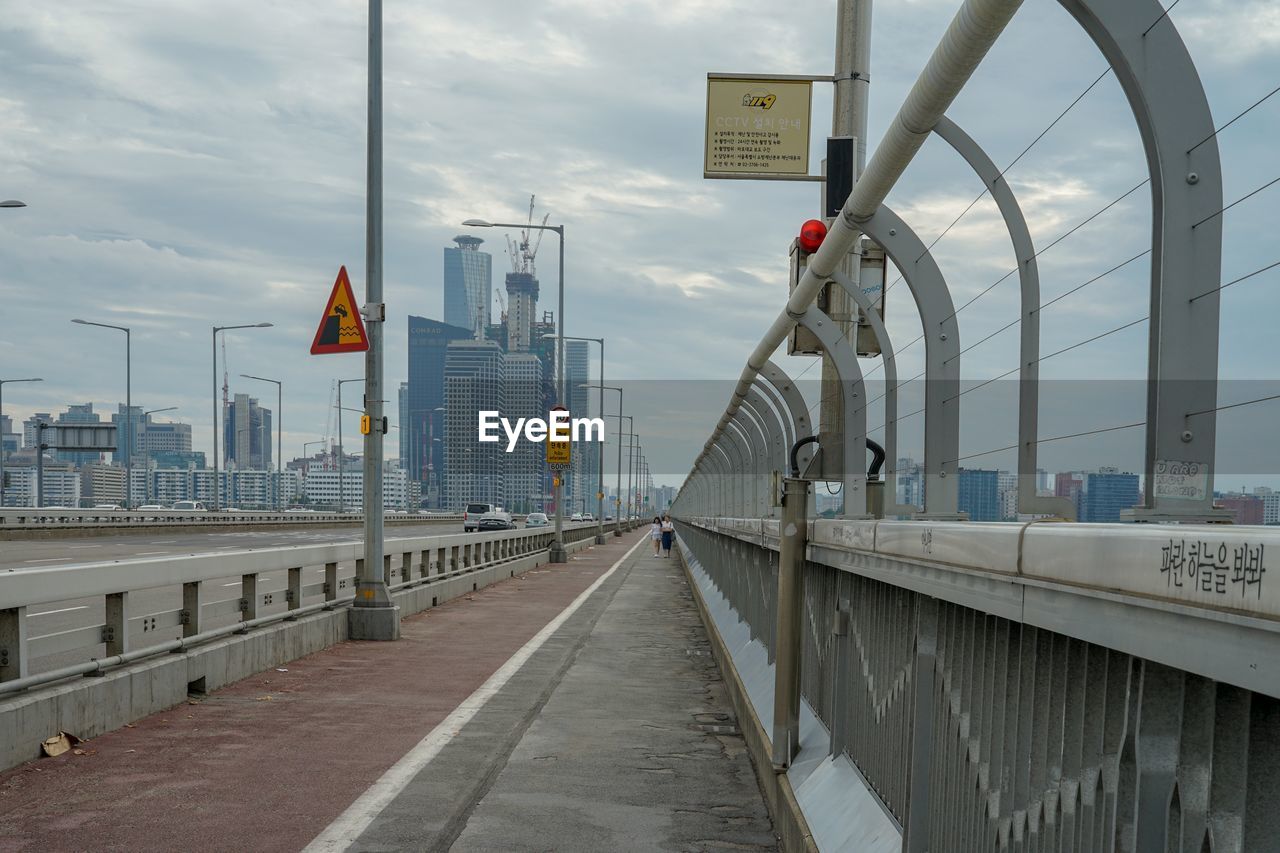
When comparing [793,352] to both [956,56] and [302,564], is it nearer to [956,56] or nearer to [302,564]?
[956,56]

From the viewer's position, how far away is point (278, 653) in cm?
1280

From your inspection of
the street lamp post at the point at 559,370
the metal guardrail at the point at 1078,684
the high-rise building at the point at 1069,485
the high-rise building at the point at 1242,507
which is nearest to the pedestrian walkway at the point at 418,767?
the metal guardrail at the point at 1078,684

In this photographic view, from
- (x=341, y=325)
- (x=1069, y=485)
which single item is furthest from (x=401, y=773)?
(x=341, y=325)

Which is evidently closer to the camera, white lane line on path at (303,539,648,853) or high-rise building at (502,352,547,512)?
white lane line on path at (303,539,648,853)

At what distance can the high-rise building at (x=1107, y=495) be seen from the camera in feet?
10.7

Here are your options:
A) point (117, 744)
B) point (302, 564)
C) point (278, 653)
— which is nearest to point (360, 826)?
point (117, 744)

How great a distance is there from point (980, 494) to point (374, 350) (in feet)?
40.9

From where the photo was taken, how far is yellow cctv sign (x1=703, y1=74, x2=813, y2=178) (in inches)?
464

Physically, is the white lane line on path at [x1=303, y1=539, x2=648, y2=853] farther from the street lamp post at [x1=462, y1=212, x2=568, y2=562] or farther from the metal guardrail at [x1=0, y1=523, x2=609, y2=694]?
the street lamp post at [x1=462, y1=212, x2=568, y2=562]

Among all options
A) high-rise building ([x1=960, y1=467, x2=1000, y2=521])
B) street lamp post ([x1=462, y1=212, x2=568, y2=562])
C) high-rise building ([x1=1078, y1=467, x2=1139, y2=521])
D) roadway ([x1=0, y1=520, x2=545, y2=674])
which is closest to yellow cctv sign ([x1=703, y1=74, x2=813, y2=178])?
roadway ([x1=0, y1=520, x2=545, y2=674])

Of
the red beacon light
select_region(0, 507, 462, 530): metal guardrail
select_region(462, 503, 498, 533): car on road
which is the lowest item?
select_region(462, 503, 498, 533): car on road

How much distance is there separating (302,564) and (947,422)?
33.6 ft
